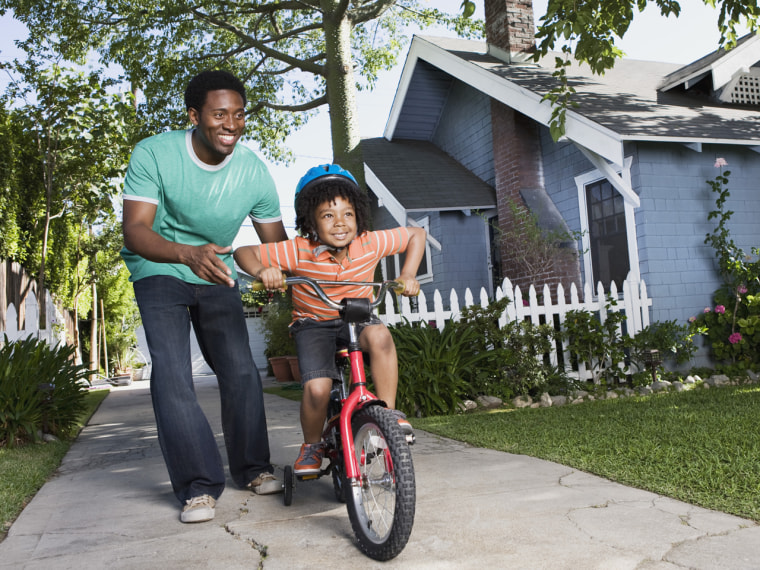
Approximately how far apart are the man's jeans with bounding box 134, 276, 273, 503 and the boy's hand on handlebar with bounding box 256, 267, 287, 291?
0.64m

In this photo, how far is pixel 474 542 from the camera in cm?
233

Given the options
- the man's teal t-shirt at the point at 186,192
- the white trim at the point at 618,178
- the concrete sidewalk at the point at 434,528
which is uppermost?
the white trim at the point at 618,178

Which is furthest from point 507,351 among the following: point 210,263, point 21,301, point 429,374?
point 21,301

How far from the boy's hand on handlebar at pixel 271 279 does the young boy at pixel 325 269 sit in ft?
0.68

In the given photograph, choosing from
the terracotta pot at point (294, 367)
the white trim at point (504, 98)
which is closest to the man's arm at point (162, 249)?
the white trim at point (504, 98)

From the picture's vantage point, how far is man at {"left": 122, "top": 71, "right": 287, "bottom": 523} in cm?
290

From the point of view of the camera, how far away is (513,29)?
11.1 meters

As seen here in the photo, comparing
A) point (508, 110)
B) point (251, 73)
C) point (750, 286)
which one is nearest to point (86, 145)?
point (251, 73)

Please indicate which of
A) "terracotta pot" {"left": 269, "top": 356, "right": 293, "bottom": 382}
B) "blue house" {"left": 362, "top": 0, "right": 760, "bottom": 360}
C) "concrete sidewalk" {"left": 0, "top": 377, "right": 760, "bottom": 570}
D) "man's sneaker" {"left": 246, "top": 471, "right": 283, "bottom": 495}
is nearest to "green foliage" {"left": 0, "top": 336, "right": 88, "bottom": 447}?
"concrete sidewalk" {"left": 0, "top": 377, "right": 760, "bottom": 570}

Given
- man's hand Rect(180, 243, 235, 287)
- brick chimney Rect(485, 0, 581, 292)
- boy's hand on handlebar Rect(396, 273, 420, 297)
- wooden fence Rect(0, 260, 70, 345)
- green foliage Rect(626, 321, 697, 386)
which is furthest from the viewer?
brick chimney Rect(485, 0, 581, 292)

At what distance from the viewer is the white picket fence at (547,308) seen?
7012 mm

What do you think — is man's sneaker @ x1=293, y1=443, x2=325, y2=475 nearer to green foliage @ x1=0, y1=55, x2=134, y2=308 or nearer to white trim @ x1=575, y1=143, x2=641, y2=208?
white trim @ x1=575, y1=143, x2=641, y2=208

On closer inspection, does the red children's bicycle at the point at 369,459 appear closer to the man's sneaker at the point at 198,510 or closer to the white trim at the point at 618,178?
the man's sneaker at the point at 198,510

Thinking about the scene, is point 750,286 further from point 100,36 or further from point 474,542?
point 100,36
